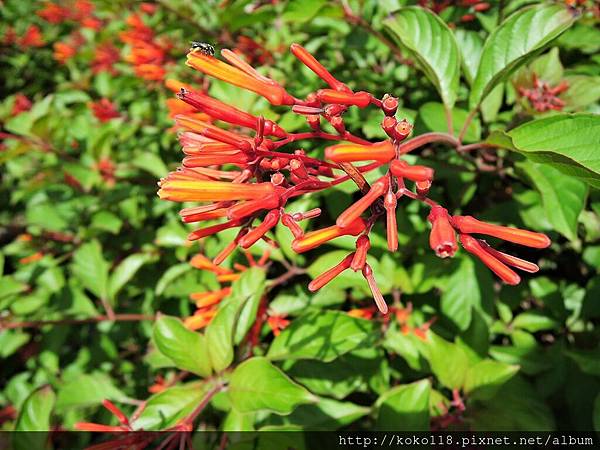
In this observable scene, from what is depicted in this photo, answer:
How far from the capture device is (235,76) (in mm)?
864

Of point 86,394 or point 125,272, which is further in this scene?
point 125,272

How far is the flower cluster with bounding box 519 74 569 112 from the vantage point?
1.32m

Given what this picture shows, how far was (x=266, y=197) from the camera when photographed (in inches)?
32.1

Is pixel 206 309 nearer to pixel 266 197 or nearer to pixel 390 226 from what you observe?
pixel 266 197

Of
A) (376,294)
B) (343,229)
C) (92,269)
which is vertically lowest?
(92,269)

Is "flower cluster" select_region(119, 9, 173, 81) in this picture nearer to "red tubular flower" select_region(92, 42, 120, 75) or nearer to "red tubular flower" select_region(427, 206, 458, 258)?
"red tubular flower" select_region(92, 42, 120, 75)

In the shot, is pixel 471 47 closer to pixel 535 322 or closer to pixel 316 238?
pixel 535 322

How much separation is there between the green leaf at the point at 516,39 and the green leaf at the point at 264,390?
2.90 ft

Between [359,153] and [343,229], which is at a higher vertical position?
[359,153]

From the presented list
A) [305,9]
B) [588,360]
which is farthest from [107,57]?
[588,360]

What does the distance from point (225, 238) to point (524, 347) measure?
1127mm

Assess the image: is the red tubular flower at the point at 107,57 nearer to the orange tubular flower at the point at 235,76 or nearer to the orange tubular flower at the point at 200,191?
the orange tubular flower at the point at 235,76

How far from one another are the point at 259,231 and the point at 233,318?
0.51 meters

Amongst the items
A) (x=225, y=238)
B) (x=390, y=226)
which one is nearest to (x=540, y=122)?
(x=390, y=226)
